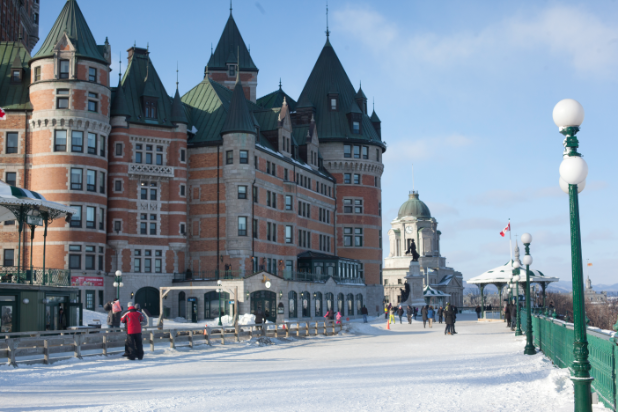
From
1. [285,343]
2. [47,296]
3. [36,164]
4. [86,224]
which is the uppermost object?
[36,164]

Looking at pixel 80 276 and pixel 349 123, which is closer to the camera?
pixel 80 276

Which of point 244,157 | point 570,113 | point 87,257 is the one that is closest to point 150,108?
point 244,157

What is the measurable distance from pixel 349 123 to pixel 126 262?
1340 inches

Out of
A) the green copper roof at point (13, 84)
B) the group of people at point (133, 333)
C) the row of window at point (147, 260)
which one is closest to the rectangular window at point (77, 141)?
the green copper roof at point (13, 84)

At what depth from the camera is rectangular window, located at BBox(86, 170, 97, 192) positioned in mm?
55472

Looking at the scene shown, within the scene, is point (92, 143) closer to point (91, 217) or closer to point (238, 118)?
point (91, 217)

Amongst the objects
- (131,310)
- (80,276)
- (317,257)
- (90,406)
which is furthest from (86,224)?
(90,406)

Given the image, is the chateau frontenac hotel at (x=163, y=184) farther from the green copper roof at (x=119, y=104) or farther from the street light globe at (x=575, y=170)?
the street light globe at (x=575, y=170)

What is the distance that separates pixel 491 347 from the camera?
3019cm

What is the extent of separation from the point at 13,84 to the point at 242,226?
21.5m

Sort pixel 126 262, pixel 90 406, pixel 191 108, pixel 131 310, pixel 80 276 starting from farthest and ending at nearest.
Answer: pixel 191 108 → pixel 126 262 → pixel 80 276 → pixel 131 310 → pixel 90 406

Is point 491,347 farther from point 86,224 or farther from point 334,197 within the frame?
point 334,197

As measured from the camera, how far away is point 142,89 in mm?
61969

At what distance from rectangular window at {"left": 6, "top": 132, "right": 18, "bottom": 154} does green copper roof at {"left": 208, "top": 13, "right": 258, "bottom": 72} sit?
33517 millimetres
